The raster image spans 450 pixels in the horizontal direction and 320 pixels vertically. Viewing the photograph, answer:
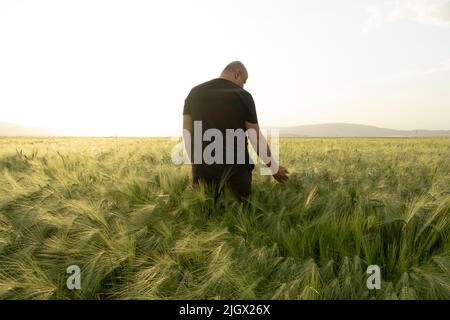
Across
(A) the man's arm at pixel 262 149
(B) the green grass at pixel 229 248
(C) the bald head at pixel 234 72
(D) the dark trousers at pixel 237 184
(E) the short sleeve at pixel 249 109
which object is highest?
(C) the bald head at pixel 234 72

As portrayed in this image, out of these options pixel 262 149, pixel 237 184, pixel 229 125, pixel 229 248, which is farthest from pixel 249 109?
pixel 229 248

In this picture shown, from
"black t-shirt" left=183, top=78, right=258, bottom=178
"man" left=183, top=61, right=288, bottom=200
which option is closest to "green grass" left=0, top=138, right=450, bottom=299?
"man" left=183, top=61, right=288, bottom=200

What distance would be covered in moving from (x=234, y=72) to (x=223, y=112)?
1.42 ft

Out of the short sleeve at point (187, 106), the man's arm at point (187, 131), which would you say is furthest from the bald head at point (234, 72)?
the man's arm at point (187, 131)

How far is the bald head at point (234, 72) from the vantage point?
3617 millimetres

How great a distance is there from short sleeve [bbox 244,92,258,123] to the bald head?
0.75 feet

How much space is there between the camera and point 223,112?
3.53 m

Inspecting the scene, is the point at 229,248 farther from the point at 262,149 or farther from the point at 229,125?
the point at 229,125

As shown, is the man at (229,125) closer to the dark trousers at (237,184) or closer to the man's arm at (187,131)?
the dark trousers at (237,184)

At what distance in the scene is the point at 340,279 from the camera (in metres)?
2.00

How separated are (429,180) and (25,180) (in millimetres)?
4758

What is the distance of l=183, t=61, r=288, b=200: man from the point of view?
11.4ft
